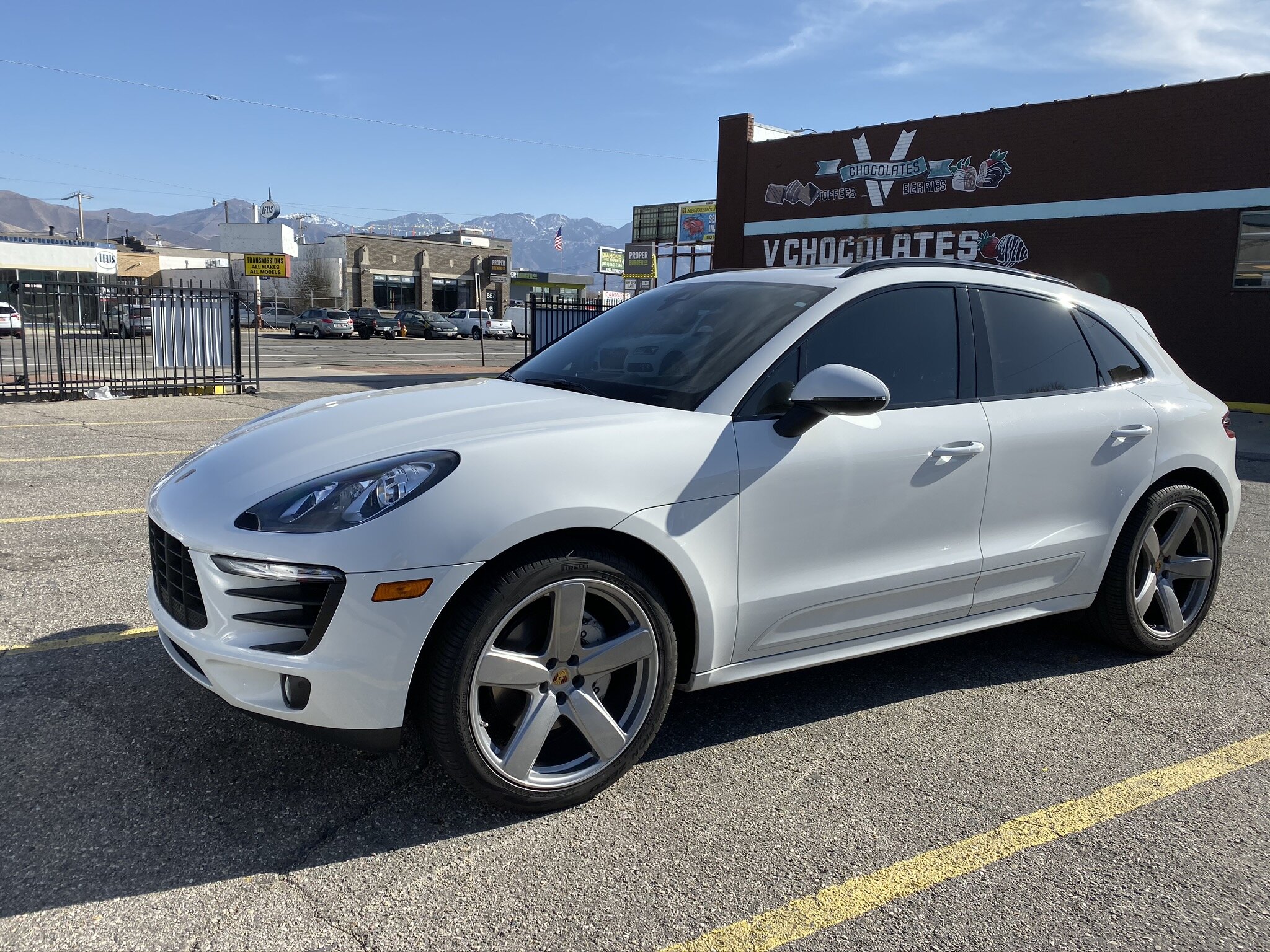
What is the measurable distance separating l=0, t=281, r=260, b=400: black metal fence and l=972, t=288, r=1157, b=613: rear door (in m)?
13.6

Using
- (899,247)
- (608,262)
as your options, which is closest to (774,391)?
(899,247)

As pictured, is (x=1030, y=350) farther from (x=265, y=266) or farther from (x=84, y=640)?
(x=265, y=266)

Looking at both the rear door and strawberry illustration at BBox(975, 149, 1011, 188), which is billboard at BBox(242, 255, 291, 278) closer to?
strawberry illustration at BBox(975, 149, 1011, 188)

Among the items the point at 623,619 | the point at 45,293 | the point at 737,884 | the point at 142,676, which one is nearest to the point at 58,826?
the point at 142,676

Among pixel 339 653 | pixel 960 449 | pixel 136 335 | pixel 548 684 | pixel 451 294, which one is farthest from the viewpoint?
pixel 451 294

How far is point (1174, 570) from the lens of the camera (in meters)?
4.46

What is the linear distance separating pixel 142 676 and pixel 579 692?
79.2 inches

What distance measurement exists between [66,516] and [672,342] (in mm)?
4970

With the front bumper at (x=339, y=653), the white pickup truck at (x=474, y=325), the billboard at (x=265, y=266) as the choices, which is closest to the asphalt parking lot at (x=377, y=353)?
the white pickup truck at (x=474, y=325)

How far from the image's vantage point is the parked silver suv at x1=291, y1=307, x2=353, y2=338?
4697 cm

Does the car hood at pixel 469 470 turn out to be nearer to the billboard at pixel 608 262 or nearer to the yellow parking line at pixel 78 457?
the yellow parking line at pixel 78 457

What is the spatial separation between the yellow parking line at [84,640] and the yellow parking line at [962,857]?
113 inches

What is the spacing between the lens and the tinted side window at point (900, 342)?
3504mm

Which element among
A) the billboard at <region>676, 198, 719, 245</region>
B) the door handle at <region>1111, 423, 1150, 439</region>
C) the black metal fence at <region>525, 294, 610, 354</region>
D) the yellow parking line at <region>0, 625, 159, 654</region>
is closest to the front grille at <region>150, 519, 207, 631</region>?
the yellow parking line at <region>0, 625, 159, 654</region>
